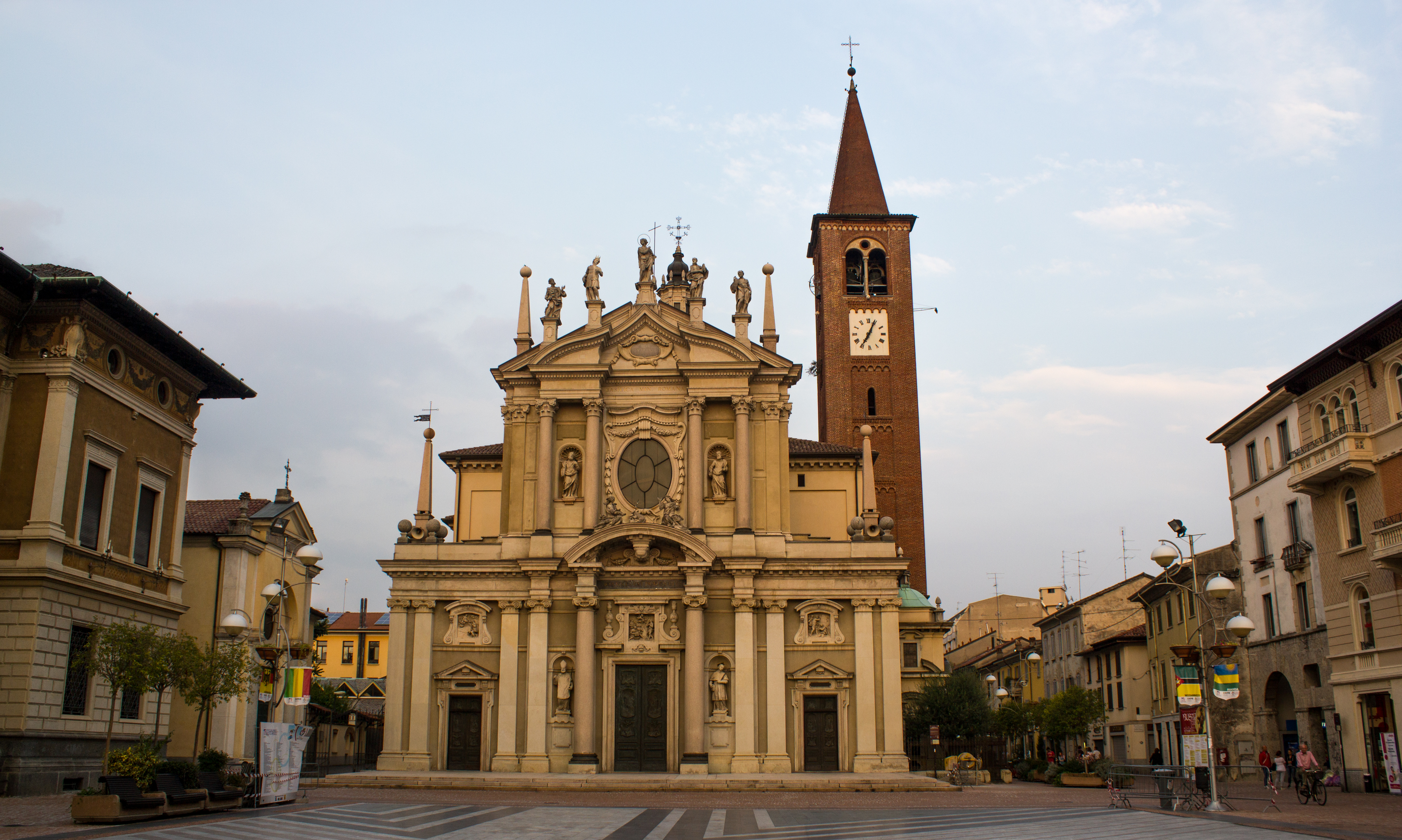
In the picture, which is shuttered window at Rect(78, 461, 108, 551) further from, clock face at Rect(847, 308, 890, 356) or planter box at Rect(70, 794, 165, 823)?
clock face at Rect(847, 308, 890, 356)

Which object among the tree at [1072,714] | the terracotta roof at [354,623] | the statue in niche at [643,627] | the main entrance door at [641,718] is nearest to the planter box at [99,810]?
the main entrance door at [641,718]

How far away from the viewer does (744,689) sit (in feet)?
109

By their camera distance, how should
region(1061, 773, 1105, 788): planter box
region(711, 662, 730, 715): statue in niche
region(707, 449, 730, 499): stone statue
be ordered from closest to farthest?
region(711, 662, 730, 715): statue in niche
region(1061, 773, 1105, 788): planter box
region(707, 449, 730, 499): stone statue

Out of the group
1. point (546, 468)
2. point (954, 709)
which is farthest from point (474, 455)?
point (954, 709)

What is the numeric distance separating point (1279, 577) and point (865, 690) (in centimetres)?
1448

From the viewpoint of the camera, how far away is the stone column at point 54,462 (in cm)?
2477

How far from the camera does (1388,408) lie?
94.2ft

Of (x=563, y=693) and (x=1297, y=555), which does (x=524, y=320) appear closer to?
(x=563, y=693)

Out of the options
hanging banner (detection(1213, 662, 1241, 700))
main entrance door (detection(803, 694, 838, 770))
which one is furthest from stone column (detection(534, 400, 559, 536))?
hanging banner (detection(1213, 662, 1241, 700))

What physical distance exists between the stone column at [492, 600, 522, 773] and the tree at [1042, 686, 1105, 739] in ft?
75.3

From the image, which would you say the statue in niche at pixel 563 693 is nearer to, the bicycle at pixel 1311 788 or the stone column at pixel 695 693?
the stone column at pixel 695 693

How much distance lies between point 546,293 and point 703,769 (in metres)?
15.9

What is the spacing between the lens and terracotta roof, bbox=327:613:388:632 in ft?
256

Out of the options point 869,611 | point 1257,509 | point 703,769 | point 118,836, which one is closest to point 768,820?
point 118,836
